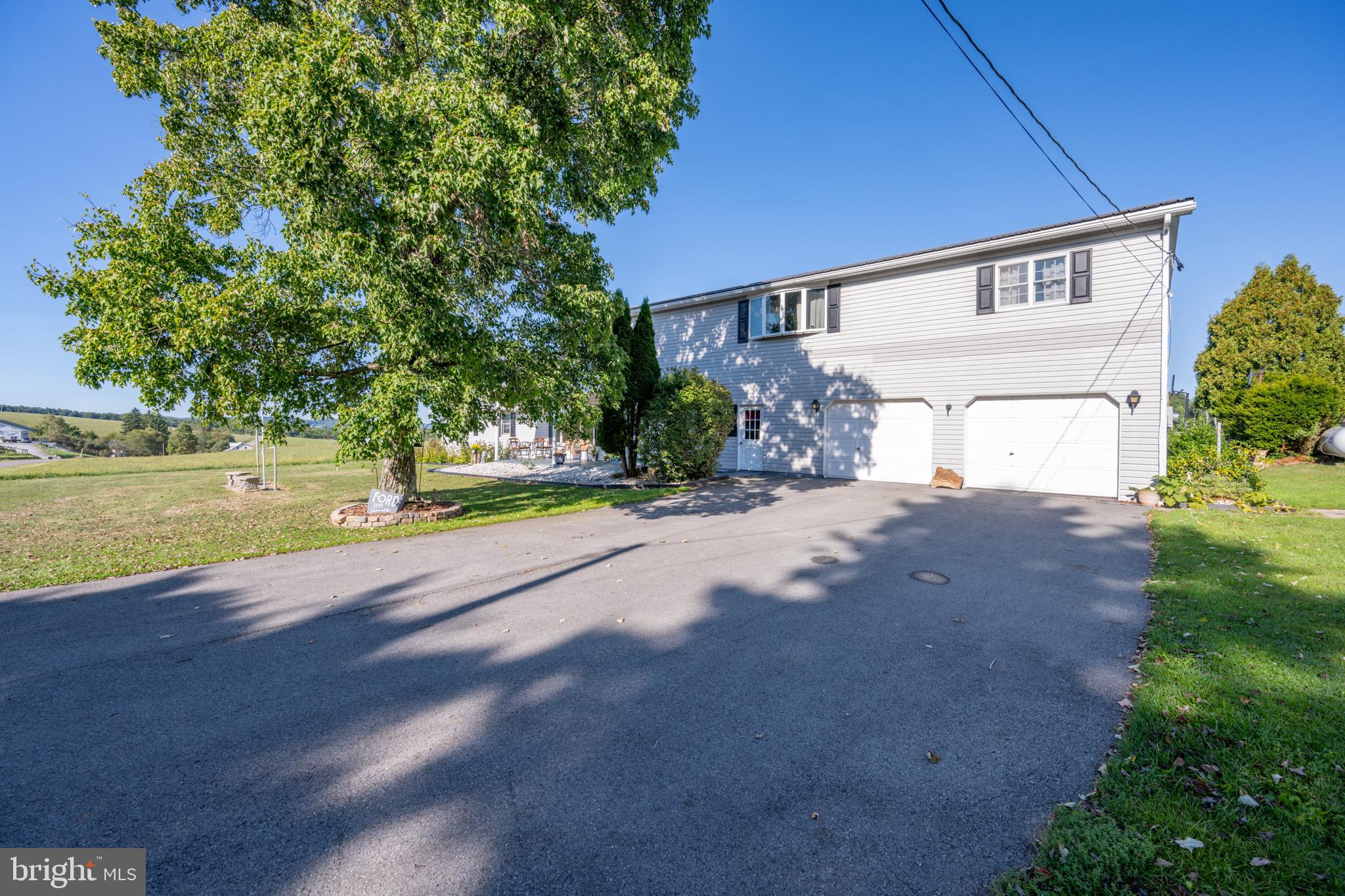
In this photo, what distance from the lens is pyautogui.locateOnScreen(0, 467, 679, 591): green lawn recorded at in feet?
21.4

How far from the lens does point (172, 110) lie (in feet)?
26.7

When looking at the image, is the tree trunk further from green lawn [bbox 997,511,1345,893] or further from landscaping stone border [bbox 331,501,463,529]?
green lawn [bbox 997,511,1345,893]

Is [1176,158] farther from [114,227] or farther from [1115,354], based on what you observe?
[114,227]

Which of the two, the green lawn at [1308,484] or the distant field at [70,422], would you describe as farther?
the distant field at [70,422]

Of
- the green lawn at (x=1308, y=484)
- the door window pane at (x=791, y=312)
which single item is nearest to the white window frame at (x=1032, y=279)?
the door window pane at (x=791, y=312)

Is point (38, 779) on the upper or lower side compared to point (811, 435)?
lower

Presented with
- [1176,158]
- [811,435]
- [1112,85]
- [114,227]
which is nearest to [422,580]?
[114,227]

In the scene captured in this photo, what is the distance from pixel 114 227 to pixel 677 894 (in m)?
10.1

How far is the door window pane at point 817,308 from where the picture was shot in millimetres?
15883

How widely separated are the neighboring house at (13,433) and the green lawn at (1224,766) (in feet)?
146

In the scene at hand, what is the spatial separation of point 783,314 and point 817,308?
1023 mm

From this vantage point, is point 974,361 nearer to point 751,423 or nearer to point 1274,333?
point 751,423

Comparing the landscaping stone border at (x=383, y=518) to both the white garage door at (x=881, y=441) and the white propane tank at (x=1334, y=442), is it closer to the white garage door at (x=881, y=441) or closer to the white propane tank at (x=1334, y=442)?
the white garage door at (x=881, y=441)

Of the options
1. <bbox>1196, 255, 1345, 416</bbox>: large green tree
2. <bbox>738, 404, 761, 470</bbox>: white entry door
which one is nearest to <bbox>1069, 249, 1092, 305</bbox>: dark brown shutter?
<bbox>738, 404, 761, 470</bbox>: white entry door
